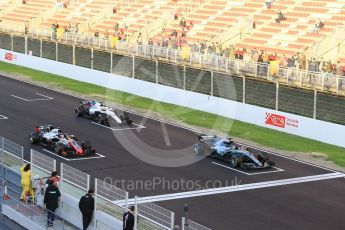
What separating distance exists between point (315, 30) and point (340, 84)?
13.4 m

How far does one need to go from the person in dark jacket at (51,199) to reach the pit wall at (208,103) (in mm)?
18434

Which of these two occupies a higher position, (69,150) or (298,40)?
(298,40)

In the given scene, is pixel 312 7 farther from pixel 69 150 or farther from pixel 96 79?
pixel 69 150

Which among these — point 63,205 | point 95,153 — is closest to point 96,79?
point 95,153

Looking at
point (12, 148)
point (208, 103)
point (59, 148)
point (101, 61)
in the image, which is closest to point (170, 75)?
point (208, 103)

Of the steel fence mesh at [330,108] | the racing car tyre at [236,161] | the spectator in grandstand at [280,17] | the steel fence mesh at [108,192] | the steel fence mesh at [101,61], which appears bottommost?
the racing car tyre at [236,161]

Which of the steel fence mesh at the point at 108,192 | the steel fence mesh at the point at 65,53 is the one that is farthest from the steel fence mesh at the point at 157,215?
the steel fence mesh at the point at 65,53

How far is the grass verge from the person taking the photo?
35.2 meters

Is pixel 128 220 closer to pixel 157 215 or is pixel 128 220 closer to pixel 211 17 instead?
pixel 157 215

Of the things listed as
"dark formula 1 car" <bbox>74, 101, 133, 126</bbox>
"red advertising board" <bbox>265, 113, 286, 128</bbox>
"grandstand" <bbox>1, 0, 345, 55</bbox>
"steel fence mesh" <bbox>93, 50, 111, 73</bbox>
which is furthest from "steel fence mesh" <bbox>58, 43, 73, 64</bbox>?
"red advertising board" <bbox>265, 113, 286, 128</bbox>

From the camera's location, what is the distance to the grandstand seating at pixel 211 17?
5016cm

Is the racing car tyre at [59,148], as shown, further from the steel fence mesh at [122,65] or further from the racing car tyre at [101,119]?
the steel fence mesh at [122,65]

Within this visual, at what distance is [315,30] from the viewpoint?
49.2 metres

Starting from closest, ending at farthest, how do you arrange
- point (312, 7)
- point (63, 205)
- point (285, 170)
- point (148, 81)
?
point (63, 205)
point (285, 170)
point (148, 81)
point (312, 7)
